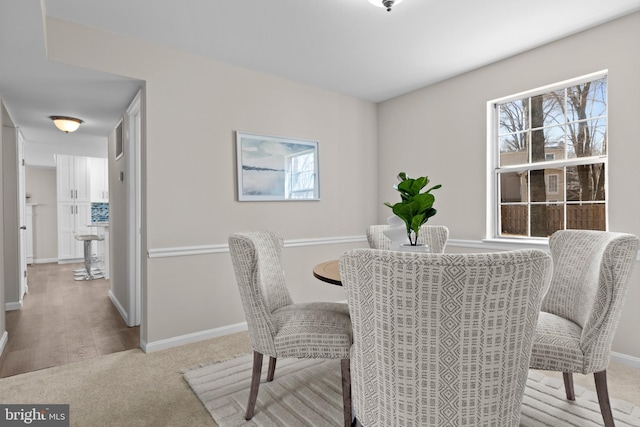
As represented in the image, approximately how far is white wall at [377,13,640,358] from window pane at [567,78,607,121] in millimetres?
123

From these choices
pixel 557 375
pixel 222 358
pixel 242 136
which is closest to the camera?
pixel 557 375

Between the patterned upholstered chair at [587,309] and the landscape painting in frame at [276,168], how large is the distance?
2.41 m

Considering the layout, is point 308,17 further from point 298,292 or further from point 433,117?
point 298,292

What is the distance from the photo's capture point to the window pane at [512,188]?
3.21 meters

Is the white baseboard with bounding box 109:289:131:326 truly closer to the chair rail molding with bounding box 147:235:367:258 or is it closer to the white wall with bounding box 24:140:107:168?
the chair rail molding with bounding box 147:235:367:258

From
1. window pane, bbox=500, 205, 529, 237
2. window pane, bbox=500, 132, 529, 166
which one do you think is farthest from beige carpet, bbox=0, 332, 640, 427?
window pane, bbox=500, 132, 529, 166

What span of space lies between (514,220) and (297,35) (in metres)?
2.54

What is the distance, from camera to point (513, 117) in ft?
10.6

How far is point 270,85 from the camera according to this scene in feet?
11.4

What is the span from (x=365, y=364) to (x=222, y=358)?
6.00ft

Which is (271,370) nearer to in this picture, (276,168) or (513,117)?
(276,168)

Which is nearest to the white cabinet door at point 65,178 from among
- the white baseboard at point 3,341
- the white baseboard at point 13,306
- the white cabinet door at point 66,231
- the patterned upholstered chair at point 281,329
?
the white cabinet door at point 66,231

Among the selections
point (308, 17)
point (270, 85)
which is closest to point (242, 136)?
point (270, 85)

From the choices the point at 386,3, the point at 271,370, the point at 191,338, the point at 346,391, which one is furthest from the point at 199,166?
the point at 346,391
